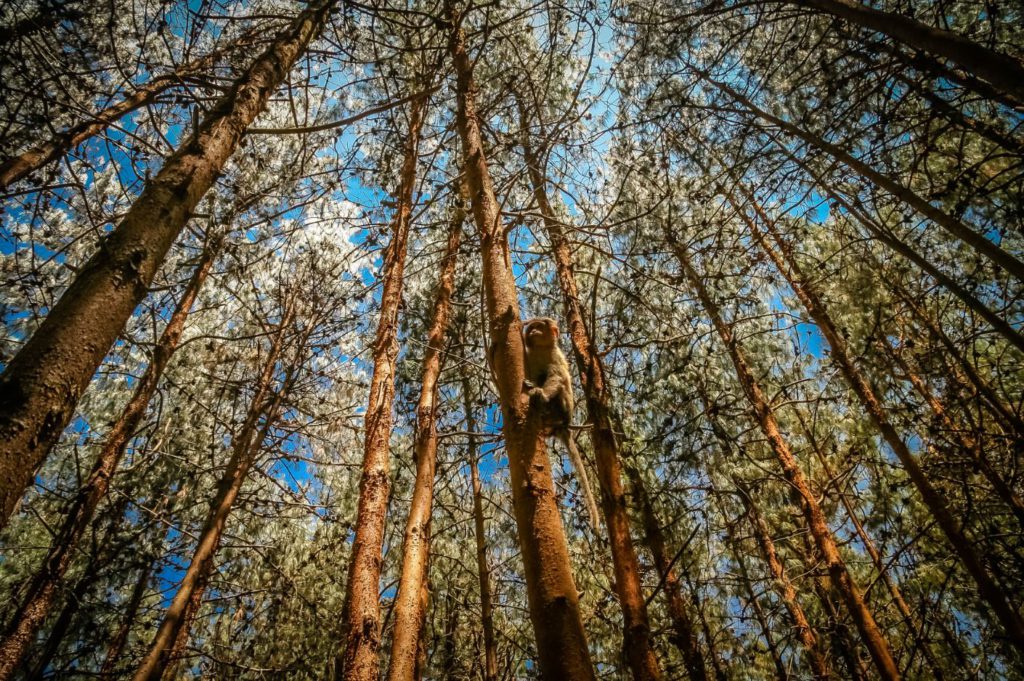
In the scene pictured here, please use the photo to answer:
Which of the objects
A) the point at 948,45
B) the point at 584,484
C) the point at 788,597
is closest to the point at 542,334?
the point at 584,484

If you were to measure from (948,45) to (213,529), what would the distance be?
22.4ft

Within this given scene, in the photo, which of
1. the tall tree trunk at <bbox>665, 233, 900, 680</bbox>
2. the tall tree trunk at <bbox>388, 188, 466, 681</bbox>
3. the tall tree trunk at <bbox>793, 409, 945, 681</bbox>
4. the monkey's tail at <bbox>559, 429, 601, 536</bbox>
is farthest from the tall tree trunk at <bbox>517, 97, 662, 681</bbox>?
the tall tree trunk at <bbox>793, 409, 945, 681</bbox>

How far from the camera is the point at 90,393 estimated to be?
30.3 feet

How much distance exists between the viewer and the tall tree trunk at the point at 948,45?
2144 mm

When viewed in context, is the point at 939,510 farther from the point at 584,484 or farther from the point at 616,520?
the point at 584,484

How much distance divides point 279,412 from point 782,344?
9.43 meters

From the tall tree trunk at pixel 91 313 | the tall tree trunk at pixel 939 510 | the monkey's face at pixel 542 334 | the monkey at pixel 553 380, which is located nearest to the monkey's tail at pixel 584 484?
the monkey at pixel 553 380

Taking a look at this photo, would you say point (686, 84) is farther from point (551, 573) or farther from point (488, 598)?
point (488, 598)

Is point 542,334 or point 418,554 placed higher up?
point 542,334

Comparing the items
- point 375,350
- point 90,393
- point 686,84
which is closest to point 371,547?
point 375,350

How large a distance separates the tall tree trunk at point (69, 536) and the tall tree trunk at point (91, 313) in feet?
10.3

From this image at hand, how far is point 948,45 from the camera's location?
234 centimetres

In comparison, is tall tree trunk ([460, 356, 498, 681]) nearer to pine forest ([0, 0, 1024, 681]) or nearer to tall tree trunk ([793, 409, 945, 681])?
pine forest ([0, 0, 1024, 681])

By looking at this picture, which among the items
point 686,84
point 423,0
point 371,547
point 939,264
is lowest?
point 371,547
